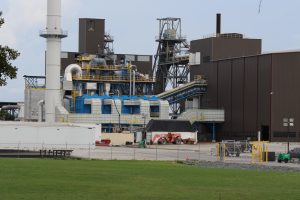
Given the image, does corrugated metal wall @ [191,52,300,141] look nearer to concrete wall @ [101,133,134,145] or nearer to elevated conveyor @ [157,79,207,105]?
elevated conveyor @ [157,79,207,105]

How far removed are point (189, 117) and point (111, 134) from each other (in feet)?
60.0

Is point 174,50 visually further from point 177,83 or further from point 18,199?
point 18,199

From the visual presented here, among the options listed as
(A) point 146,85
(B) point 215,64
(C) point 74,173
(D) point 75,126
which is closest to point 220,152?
(D) point 75,126

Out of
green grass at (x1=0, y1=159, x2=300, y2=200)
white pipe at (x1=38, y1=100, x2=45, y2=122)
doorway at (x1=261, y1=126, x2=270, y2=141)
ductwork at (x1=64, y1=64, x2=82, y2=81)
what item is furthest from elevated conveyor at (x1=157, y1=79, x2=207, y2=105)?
green grass at (x1=0, y1=159, x2=300, y2=200)

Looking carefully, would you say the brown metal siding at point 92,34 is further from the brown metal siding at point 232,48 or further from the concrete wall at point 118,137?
the concrete wall at point 118,137

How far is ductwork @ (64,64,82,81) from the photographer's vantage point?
132m

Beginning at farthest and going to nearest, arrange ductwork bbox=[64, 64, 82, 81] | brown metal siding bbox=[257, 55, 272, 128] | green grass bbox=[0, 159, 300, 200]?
ductwork bbox=[64, 64, 82, 81]
brown metal siding bbox=[257, 55, 272, 128]
green grass bbox=[0, 159, 300, 200]

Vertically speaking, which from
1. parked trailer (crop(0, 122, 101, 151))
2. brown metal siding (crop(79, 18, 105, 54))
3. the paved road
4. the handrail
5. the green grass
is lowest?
the paved road

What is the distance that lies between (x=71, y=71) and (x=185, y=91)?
66.1 ft

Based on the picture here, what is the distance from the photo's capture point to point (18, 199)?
83.9 feet

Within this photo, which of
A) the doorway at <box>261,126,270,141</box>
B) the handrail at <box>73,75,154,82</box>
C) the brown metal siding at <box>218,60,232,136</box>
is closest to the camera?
the doorway at <box>261,126,270,141</box>

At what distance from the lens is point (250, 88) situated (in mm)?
122500

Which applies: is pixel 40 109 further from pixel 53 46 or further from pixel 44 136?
pixel 44 136

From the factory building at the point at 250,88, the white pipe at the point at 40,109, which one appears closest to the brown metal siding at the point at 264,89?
the factory building at the point at 250,88
